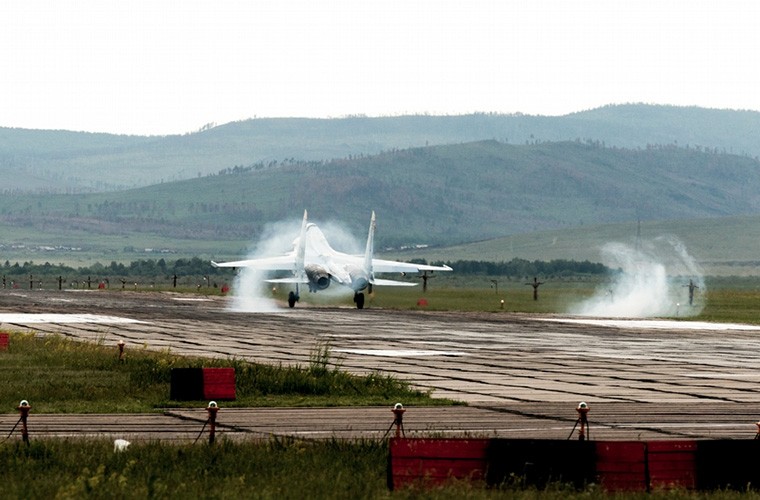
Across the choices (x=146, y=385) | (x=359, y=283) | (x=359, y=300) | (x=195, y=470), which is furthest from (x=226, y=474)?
(x=359, y=300)

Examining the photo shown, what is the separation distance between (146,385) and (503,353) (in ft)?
60.1

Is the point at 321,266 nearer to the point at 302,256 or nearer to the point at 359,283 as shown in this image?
the point at 302,256

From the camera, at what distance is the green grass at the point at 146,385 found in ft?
107

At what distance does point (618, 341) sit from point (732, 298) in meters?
59.3

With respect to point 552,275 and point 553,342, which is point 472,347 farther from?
point 552,275

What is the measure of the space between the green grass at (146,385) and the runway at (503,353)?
1.86 meters

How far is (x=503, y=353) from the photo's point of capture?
5097 cm

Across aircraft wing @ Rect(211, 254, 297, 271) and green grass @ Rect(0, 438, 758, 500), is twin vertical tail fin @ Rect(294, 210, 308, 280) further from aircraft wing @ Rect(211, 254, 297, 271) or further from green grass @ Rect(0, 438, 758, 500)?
green grass @ Rect(0, 438, 758, 500)

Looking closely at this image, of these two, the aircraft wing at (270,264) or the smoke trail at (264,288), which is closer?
the smoke trail at (264,288)

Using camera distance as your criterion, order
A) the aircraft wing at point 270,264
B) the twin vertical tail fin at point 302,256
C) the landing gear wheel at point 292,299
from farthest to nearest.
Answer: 1. the aircraft wing at point 270,264
2. the landing gear wheel at point 292,299
3. the twin vertical tail fin at point 302,256

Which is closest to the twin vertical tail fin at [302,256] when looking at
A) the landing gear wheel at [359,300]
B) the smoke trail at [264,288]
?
the smoke trail at [264,288]

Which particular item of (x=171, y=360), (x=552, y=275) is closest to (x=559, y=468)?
(x=171, y=360)

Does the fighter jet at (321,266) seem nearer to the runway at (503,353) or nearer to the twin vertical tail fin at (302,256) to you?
the twin vertical tail fin at (302,256)

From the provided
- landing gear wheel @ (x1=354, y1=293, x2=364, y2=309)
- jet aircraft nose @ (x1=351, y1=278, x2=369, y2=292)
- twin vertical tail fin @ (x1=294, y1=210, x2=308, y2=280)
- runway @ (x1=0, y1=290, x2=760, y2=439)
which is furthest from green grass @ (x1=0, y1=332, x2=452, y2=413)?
twin vertical tail fin @ (x1=294, y1=210, x2=308, y2=280)
